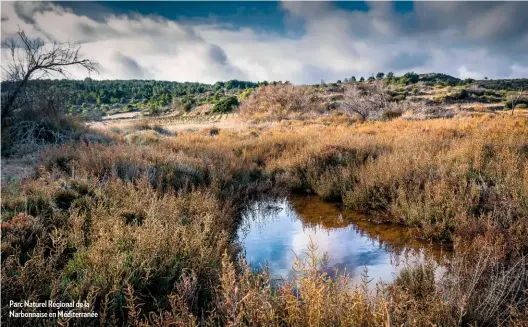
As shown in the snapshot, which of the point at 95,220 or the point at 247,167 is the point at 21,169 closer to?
the point at 95,220

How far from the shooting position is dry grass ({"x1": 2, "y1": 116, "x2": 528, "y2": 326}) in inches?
124

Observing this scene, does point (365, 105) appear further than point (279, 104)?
No

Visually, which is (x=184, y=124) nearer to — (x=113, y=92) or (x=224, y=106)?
(x=224, y=106)

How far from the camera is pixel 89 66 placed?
12.7 m

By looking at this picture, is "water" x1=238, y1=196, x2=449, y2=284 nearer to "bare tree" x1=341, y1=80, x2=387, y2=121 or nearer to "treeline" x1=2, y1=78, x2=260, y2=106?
"treeline" x1=2, y1=78, x2=260, y2=106

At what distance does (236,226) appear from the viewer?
312 inches

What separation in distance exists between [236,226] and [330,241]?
2254mm

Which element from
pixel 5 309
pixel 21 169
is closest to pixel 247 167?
pixel 21 169

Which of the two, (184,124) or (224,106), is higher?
(224,106)

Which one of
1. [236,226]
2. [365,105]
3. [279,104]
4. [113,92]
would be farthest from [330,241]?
[113,92]

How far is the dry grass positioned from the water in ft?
1.30

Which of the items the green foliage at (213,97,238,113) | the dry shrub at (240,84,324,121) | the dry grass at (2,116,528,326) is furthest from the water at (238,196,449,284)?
the green foliage at (213,97,238,113)

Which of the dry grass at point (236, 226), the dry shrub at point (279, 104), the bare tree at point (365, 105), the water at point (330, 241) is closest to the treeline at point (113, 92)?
the dry grass at point (236, 226)

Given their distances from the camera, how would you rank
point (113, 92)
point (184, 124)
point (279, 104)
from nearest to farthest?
point (184, 124) → point (279, 104) → point (113, 92)
